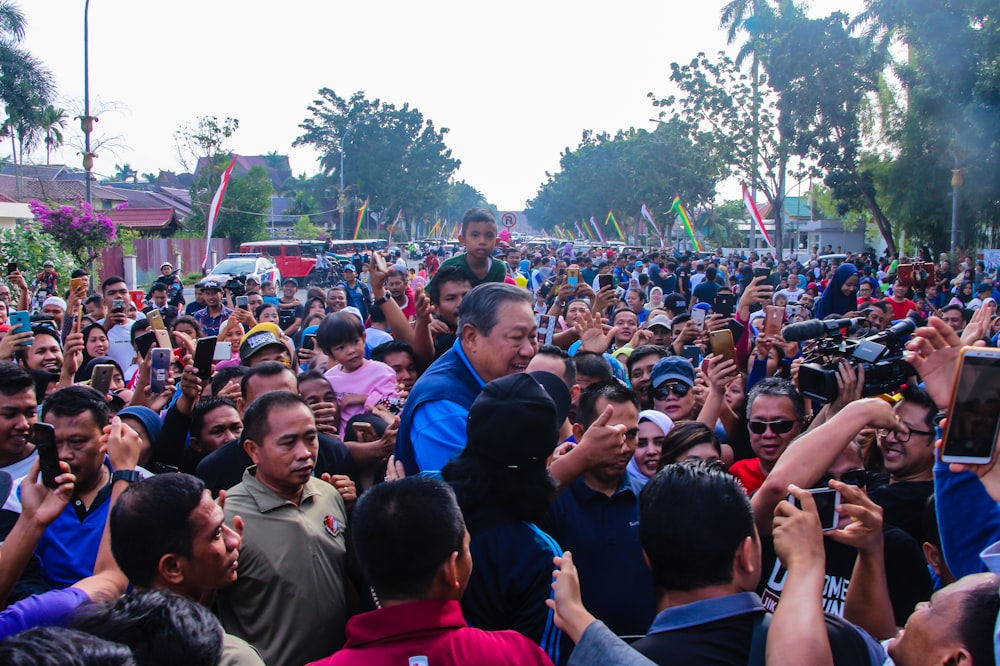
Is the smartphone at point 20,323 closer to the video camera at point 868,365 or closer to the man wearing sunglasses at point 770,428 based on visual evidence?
the man wearing sunglasses at point 770,428

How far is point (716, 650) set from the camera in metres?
2.05

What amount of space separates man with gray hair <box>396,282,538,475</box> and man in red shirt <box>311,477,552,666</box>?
63 cm

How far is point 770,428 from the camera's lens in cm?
403

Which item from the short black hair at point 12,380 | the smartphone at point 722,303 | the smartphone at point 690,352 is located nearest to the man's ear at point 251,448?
the short black hair at point 12,380

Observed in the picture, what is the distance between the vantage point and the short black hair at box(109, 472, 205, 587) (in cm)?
258

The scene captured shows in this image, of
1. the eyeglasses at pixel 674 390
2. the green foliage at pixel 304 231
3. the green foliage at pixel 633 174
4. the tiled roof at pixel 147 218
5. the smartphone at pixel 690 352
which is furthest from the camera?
the green foliage at pixel 304 231

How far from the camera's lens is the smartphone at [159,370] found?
505cm

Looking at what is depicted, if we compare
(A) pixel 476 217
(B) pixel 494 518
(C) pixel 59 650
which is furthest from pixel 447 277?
(C) pixel 59 650

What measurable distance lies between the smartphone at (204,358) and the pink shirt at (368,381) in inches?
26.9

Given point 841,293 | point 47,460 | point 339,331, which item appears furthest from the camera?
point 841,293

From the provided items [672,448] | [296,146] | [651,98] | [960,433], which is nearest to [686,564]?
[960,433]

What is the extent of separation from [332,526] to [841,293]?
326 inches

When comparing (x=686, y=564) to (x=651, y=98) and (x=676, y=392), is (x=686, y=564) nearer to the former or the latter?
(x=676, y=392)

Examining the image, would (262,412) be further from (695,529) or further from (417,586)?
(695,529)
